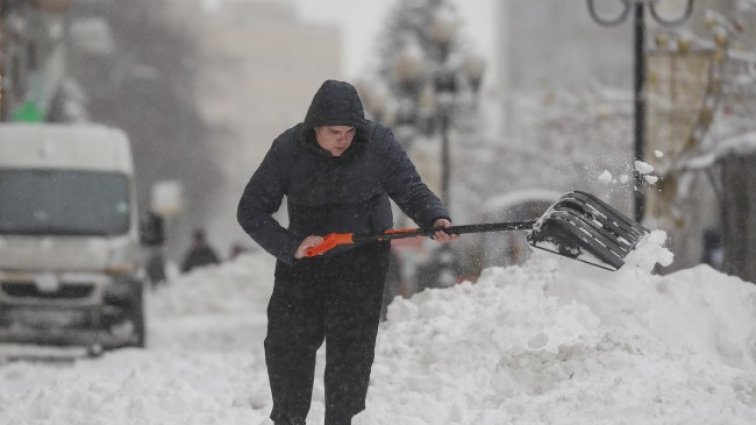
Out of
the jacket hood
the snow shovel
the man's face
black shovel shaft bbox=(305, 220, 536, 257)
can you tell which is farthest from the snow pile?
the jacket hood

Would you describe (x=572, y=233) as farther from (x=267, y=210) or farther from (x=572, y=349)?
(x=572, y=349)

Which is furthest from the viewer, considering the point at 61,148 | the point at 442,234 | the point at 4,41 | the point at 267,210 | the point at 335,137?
the point at 4,41

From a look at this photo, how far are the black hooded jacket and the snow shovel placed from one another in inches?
4.5

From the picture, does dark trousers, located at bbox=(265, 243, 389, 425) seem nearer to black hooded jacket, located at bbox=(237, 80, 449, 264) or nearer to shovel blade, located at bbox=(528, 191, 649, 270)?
black hooded jacket, located at bbox=(237, 80, 449, 264)

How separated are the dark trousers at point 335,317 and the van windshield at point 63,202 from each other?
9.56m

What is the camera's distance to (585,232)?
6770 millimetres

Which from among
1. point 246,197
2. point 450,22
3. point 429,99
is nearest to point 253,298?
point 450,22

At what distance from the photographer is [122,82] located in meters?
57.3

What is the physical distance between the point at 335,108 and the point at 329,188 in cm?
38

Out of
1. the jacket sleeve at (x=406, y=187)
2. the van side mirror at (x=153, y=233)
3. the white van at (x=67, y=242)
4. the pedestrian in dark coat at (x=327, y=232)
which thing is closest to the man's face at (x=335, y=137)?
the pedestrian in dark coat at (x=327, y=232)

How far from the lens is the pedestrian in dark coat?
6.44 meters

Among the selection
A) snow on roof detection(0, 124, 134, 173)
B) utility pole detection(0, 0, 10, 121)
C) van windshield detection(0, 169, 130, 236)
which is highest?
snow on roof detection(0, 124, 134, 173)

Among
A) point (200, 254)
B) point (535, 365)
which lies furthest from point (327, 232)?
point (200, 254)

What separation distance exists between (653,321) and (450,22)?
47.2 feet
